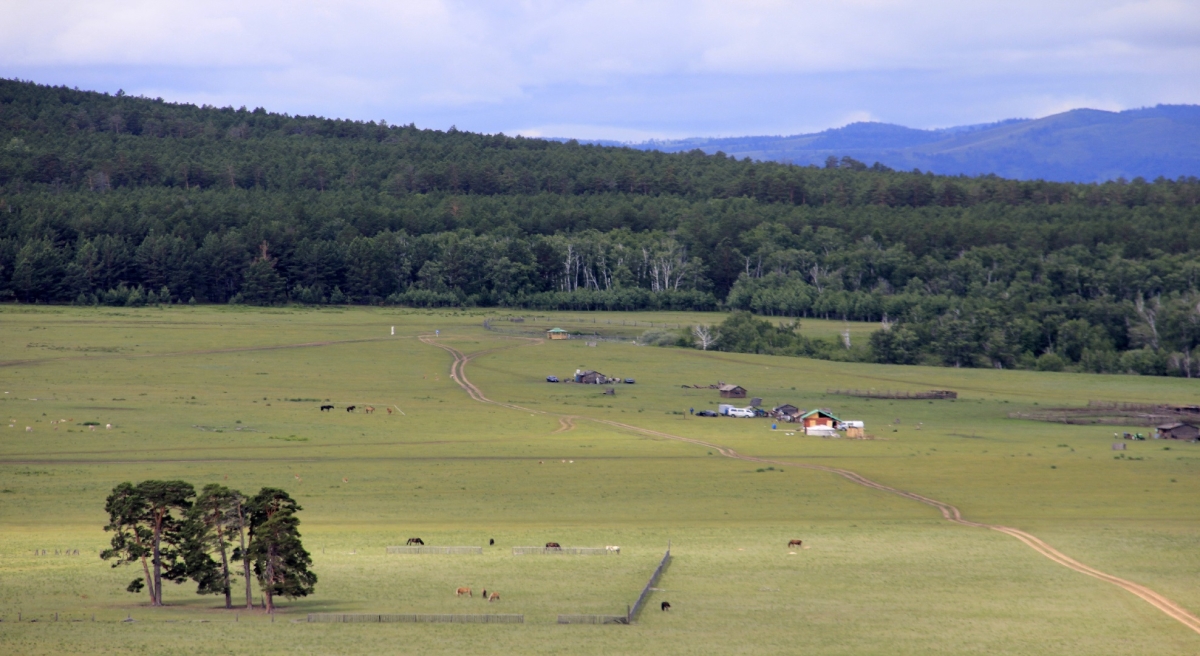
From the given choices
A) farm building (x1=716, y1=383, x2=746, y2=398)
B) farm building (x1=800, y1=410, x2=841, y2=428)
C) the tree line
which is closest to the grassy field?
the tree line

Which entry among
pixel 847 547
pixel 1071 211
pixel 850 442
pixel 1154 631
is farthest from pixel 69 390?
pixel 1071 211

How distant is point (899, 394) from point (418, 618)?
65043 mm

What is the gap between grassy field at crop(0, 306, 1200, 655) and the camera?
2834 cm

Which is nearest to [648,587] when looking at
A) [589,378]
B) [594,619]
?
[594,619]

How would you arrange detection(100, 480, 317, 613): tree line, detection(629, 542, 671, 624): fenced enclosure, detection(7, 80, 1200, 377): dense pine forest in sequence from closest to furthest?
detection(629, 542, 671, 624): fenced enclosure, detection(100, 480, 317, 613): tree line, detection(7, 80, 1200, 377): dense pine forest

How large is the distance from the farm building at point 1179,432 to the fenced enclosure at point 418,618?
178 feet

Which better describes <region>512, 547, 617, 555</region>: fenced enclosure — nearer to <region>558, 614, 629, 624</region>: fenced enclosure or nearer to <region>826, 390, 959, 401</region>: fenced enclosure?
<region>558, 614, 629, 624</region>: fenced enclosure

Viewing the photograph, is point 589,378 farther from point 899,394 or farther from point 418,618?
point 418,618

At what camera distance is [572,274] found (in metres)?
168

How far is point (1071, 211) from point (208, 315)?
446 ft

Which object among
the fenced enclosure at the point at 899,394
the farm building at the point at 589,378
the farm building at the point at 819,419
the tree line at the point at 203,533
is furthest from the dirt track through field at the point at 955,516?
the fenced enclosure at the point at 899,394

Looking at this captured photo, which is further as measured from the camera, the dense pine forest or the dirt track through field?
the dense pine forest

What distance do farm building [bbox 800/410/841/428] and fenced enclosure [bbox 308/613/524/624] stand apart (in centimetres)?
4290

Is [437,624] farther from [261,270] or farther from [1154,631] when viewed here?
[261,270]
